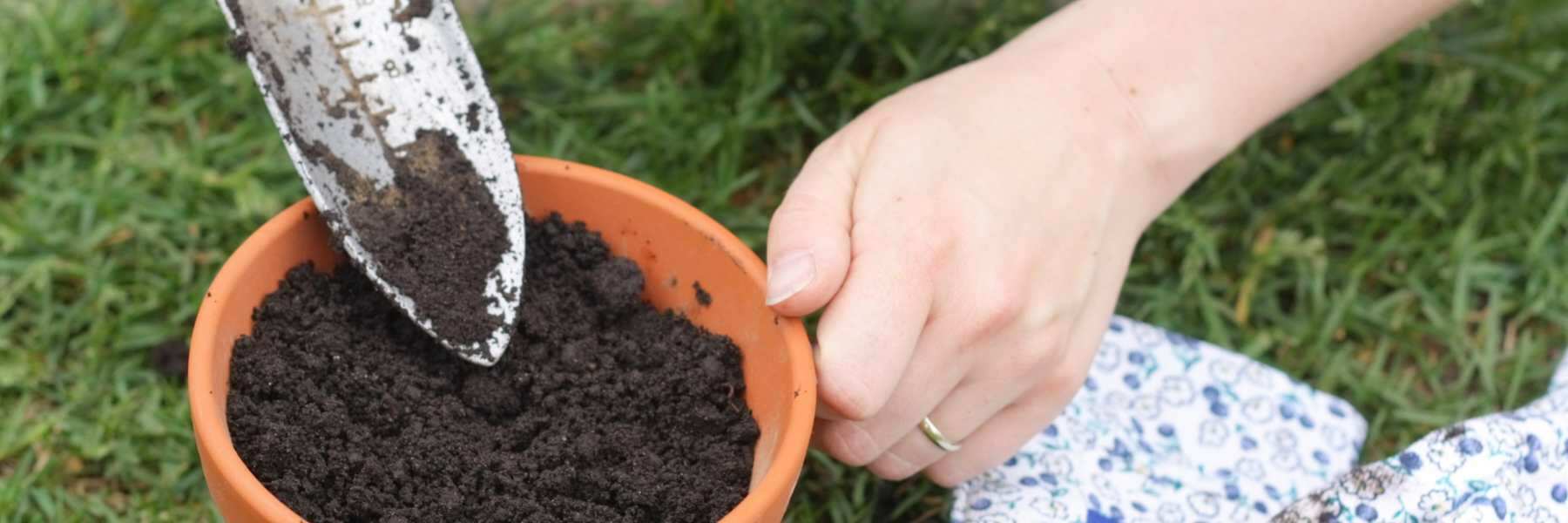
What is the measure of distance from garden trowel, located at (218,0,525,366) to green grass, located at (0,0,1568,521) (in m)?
0.59

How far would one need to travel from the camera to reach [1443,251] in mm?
2242

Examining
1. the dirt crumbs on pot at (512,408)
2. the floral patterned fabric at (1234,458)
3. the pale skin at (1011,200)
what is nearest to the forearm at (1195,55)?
the pale skin at (1011,200)

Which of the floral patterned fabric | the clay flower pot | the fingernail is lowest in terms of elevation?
the floral patterned fabric

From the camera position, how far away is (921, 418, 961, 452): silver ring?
4.94 feet

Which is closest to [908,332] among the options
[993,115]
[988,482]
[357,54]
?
[993,115]

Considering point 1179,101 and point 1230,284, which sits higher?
point 1179,101

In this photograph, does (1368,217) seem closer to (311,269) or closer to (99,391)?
(311,269)

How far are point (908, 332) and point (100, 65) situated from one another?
1515 mm

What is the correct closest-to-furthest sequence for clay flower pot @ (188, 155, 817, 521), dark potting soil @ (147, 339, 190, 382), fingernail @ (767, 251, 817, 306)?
clay flower pot @ (188, 155, 817, 521)
fingernail @ (767, 251, 817, 306)
dark potting soil @ (147, 339, 190, 382)

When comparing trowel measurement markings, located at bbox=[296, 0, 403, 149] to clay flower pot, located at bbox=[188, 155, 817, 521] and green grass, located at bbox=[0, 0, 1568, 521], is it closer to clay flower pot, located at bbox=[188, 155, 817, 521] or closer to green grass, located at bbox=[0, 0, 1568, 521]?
clay flower pot, located at bbox=[188, 155, 817, 521]

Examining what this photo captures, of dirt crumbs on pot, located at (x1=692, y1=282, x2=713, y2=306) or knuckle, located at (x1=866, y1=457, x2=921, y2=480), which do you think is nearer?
dirt crumbs on pot, located at (x1=692, y1=282, x2=713, y2=306)

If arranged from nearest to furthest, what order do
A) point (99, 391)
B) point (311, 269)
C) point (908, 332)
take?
point (908, 332)
point (311, 269)
point (99, 391)

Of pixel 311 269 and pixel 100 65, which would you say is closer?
pixel 311 269

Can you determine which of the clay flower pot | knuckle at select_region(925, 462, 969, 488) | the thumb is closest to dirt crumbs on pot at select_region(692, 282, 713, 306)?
the clay flower pot
